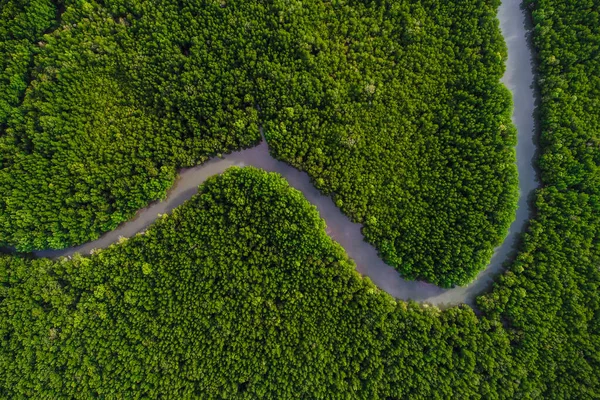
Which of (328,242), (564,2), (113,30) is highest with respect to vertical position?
(564,2)

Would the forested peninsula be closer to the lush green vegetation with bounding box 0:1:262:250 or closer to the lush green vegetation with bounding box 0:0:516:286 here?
the lush green vegetation with bounding box 0:1:262:250

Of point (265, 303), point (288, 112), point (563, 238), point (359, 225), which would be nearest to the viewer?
point (563, 238)

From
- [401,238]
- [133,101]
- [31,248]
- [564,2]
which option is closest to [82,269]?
[31,248]

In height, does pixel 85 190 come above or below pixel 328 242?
below

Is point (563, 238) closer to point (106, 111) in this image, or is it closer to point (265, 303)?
point (265, 303)

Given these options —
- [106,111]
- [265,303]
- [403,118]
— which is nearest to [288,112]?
[403,118]

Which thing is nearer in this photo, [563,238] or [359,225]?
[563,238]

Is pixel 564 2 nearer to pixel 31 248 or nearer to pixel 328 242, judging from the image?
pixel 328 242
